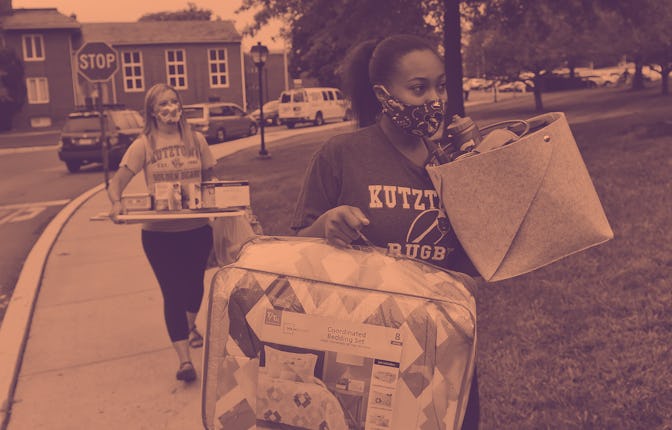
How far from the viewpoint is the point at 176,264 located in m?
4.77

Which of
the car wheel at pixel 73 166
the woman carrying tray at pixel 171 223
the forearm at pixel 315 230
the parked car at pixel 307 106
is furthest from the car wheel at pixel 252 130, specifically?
the forearm at pixel 315 230

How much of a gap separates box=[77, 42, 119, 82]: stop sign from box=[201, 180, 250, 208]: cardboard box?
40.4ft

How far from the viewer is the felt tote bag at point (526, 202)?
6.07ft

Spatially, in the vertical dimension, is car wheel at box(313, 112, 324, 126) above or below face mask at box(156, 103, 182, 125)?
below

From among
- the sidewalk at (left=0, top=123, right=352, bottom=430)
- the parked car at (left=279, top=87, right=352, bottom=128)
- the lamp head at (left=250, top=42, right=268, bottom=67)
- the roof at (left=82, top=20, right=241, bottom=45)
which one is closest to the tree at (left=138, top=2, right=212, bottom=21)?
the roof at (left=82, top=20, right=241, bottom=45)

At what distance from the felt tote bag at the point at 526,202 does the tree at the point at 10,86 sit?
50.6 m

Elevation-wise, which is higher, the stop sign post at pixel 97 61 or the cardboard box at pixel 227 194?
the stop sign post at pixel 97 61

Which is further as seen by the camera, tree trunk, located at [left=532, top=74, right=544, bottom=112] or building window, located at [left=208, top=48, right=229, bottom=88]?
building window, located at [left=208, top=48, right=229, bottom=88]

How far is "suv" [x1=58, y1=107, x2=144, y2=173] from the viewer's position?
2014 centimetres

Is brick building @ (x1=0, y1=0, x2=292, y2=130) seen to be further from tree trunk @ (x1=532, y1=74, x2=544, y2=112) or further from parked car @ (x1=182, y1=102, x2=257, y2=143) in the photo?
tree trunk @ (x1=532, y1=74, x2=544, y2=112)

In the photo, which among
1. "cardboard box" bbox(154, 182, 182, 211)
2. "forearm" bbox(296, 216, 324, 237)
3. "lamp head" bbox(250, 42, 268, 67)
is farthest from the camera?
"lamp head" bbox(250, 42, 268, 67)

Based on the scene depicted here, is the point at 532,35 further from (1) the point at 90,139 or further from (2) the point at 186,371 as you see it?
(2) the point at 186,371

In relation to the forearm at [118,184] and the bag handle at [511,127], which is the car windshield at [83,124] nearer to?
the forearm at [118,184]

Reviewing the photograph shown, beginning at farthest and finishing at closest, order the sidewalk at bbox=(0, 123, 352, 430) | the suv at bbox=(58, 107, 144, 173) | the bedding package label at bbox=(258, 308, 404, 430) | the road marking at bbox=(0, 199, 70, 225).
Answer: the suv at bbox=(58, 107, 144, 173) → the road marking at bbox=(0, 199, 70, 225) → the sidewalk at bbox=(0, 123, 352, 430) → the bedding package label at bbox=(258, 308, 404, 430)
